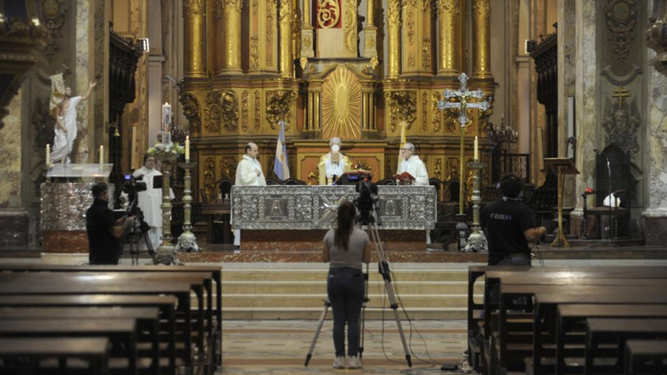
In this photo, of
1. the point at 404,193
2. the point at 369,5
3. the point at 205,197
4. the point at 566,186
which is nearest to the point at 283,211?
the point at 404,193

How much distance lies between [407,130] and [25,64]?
17106 millimetres

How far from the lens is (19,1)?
872cm

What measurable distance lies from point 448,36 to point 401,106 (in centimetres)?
179

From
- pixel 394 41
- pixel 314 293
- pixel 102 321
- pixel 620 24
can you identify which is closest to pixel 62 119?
pixel 314 293

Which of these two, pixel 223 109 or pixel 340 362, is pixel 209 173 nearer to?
pixel 223 109

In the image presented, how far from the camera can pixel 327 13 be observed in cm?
2577

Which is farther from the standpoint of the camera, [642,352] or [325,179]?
[325,179]

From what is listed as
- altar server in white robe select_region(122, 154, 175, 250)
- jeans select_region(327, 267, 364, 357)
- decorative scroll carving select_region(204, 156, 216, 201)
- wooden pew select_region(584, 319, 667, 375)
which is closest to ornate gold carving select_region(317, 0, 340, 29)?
decorative scroll carving select_region(204, 156, 216, 201)

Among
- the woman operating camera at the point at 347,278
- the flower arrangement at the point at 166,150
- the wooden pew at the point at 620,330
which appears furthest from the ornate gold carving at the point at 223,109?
the wooden pew at the point at 620,330

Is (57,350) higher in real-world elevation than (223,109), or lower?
lower

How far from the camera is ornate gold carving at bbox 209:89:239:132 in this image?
25.4 metres

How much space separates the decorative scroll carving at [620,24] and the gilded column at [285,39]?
7.21m

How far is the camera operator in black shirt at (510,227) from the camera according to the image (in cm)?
1098

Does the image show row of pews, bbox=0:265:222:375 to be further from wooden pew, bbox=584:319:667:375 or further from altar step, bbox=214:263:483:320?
altar step, bbox=214:263:483:320
